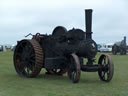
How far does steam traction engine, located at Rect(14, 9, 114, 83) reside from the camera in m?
8.08

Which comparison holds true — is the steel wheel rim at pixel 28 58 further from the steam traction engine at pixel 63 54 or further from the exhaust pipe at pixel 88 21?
the exhaust pipe at pixel 88 21

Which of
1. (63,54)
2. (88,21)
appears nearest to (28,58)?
(63,54)

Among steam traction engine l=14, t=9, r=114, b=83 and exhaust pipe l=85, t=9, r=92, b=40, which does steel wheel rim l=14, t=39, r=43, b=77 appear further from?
exhaust pipe l=85, t=9, r=92, b=40

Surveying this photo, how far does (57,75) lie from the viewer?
10383 millimetres

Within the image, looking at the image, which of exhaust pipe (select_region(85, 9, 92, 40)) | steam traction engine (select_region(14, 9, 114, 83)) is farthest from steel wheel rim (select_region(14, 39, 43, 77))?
exhaust pipe (select_region(85, 9, 92, 40))

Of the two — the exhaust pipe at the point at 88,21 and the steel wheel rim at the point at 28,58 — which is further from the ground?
the exhaust pipe at the point at 88,21

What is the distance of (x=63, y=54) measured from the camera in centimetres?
880

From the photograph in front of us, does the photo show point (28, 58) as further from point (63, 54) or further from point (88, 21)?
point (88, 21)

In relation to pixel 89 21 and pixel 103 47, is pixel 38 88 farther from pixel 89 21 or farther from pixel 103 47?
pixel 103 47

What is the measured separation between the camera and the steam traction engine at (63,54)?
8.08 m

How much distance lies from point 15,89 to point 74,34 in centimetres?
286

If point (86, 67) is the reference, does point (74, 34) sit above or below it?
above

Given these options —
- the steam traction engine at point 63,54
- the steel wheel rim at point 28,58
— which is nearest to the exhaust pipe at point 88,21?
the steam traction engine at point 63,54

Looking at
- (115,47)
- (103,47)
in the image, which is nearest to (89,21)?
(115,47)
